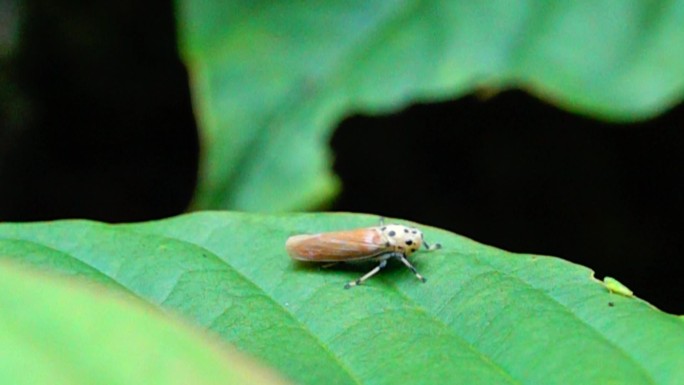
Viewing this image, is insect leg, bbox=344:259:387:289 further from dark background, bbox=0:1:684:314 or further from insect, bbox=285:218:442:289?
dark background, bbox=0:1:684:314

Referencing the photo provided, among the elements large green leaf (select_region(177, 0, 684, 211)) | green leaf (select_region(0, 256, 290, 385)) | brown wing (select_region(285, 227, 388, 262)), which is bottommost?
brown wing (select_region(285, 227, 388, 262))

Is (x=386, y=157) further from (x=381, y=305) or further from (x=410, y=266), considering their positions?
(x=381, y=305)

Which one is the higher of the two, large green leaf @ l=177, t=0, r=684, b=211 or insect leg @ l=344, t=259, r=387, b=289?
large green leaf @ l=177, t=0, r=684, b=211

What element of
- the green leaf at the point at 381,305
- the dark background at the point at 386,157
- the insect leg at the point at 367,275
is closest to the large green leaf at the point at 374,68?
the dark background at the point at 386,157

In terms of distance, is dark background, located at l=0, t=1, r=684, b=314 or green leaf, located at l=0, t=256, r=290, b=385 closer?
green leaf, located at l=0, t=256, r=290, b=385

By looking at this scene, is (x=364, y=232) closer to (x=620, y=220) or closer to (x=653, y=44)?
(x=653, y=44)

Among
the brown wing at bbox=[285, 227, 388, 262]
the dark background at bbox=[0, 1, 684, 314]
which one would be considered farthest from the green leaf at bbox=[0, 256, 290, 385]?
the dark background at bbox=[0, 1, 684, 314]

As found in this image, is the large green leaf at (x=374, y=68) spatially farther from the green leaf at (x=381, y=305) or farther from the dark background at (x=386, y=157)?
the green leaf at (x=381, y=305)
